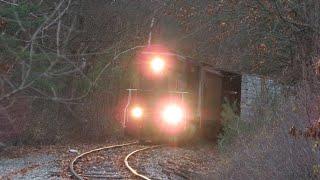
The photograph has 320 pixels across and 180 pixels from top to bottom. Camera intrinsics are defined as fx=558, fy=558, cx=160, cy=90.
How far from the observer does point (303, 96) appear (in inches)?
340

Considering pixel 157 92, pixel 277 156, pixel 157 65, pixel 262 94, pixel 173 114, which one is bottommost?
pixel 277 156

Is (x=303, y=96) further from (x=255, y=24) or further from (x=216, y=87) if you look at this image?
(x=216, y=87)

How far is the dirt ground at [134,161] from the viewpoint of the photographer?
14.3 m

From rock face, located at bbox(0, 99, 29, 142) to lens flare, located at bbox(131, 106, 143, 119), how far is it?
3934mm

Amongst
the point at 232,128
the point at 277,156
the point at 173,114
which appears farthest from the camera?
the point at 173,114

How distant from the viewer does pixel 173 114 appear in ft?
66.6

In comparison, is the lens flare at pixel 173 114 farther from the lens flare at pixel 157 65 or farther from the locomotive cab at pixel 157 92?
the lens flare at pixel 157 65

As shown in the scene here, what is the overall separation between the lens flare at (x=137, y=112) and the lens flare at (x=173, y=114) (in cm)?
99

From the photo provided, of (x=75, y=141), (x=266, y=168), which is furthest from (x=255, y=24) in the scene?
(x=75, y=141)

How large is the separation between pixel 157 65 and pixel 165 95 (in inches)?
46.2

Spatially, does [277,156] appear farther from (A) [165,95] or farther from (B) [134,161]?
(A) [165,95]

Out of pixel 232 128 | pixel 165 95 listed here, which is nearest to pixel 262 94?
pixel 232 128

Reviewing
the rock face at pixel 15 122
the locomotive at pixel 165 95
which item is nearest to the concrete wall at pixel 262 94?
the locomotive at pixel 165 95

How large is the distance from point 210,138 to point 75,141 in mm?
6013
